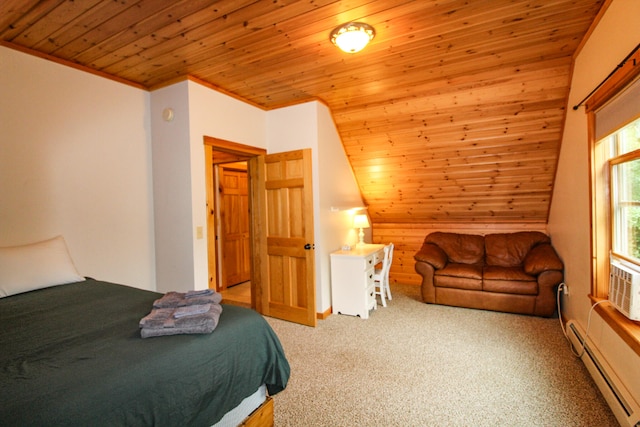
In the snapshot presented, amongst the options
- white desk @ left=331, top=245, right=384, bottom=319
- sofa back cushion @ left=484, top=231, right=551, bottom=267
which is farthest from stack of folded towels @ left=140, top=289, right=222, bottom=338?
sofa back cushion @ left=484, top=231, right=551, bottom=267

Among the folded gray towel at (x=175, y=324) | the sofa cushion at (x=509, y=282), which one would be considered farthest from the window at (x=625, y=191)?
the folded gray towel at (x=175, y=324)

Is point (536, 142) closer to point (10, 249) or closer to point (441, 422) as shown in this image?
point (441, 422)

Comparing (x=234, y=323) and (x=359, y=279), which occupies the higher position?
(x=234, y=323)

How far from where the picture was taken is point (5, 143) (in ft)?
7.55

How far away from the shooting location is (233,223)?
17.5 ft

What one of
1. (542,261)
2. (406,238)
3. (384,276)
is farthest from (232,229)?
(542,261)

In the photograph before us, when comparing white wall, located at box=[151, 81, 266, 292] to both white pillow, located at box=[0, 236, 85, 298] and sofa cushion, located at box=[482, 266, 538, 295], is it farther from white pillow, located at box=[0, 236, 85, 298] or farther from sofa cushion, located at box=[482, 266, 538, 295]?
sofa cushion, located at box=[482, 266, 538, 295]

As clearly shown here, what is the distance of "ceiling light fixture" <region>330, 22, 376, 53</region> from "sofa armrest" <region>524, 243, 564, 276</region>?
313 centimetres

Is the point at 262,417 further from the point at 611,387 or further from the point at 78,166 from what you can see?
the point at 78,166

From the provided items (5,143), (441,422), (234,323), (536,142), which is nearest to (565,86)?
(536,142)

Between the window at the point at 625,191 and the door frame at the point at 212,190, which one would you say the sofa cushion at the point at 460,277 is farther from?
the door frame at the point at 212,190

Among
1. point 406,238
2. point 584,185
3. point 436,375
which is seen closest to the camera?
point 436,375

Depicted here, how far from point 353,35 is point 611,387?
2.84 m

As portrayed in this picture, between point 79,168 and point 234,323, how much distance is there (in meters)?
2.19
